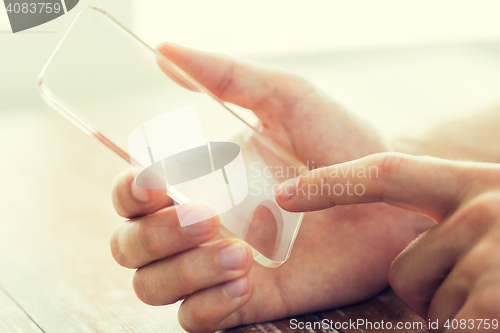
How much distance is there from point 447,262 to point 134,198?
0.95ft

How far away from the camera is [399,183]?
1.05 ft

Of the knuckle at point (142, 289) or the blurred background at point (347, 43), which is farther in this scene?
the blurred background at point (347, 43)

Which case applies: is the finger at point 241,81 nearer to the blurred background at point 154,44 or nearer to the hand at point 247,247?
the hand at point 247,247

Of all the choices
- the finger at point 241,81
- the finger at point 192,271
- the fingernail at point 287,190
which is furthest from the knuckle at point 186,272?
the finger at point 241,81

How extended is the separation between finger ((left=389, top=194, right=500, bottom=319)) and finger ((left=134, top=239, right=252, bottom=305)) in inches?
5.5

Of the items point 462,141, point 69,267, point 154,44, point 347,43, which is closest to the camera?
point 69,267

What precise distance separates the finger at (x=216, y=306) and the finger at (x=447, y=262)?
14 cm

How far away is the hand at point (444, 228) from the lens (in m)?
0.26

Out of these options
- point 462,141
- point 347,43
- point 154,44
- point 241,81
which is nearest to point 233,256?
point 241,81

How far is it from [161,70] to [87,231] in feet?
0.90

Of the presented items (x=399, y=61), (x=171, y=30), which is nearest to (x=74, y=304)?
(x=171, y=30)

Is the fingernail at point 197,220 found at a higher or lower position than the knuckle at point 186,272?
higher

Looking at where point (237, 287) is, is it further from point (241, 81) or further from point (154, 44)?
point (154, 44)

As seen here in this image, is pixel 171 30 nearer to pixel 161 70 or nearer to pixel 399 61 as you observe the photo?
pixel 399 61
